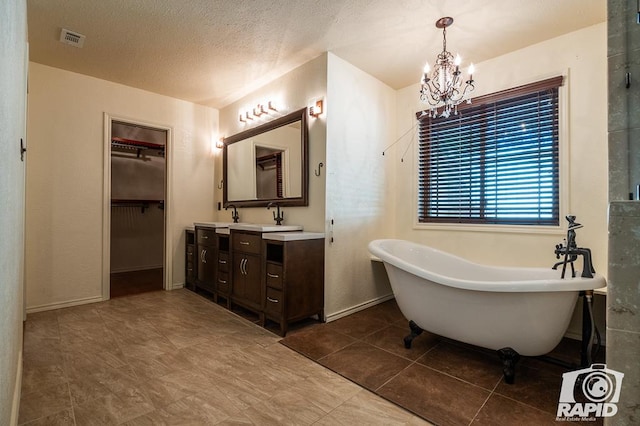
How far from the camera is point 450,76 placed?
270 cm

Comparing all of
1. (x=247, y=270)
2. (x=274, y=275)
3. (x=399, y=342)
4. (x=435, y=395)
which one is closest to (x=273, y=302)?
(x=274, y=275)

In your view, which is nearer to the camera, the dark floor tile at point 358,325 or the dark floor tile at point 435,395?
the dark floor tile at point 435,395

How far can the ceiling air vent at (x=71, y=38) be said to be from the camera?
268 cm

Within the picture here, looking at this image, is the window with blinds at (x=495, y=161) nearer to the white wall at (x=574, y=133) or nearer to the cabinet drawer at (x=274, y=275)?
the white wall at (x=574, y=133)

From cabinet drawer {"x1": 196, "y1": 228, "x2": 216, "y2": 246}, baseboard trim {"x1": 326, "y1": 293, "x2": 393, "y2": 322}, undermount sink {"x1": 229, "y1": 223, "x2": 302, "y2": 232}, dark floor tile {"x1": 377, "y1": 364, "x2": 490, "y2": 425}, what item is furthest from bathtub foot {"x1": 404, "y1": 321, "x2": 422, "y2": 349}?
cabinet drawer {"x1": 196, "y1": 228, "x2": 216, "y2": 246}

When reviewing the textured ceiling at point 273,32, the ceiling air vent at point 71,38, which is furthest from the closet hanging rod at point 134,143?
the ceiling air vent at point 71,38

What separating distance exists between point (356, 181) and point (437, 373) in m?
1.96

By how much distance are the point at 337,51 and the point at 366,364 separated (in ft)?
9.21

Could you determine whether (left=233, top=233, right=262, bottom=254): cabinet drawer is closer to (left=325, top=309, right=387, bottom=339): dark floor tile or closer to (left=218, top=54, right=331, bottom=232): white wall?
(left=218, top=54, right=331, bottom=232): white wall

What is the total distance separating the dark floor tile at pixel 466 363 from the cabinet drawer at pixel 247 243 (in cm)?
172

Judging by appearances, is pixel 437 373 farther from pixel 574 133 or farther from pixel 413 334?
pixel 574 133

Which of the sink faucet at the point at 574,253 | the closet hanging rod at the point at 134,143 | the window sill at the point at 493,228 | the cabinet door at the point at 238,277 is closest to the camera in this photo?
the sink faucet at the point at 574,253

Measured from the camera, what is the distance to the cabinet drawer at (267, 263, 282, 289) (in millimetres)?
2707

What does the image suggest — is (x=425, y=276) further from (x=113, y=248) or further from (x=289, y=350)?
(x=113, y=248)
